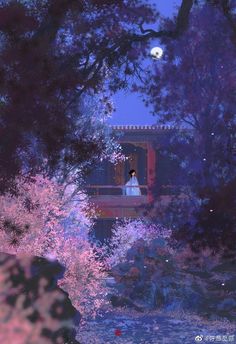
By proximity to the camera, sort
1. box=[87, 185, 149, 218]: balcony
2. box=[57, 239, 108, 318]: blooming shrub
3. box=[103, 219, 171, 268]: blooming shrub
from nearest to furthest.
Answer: box=[57, 239, 108, 318]: blooming shrub, box=[103, 219, 171, 268]: blooming shrub, box=[87, 185, 149, 218]: balcony

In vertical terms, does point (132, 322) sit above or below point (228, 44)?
below

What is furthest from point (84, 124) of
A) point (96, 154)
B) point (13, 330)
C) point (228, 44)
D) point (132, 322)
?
point (13, 330)

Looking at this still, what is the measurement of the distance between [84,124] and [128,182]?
6454 mm

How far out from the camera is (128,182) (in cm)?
2209

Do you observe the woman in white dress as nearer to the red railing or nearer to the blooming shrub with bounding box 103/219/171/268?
the red railing

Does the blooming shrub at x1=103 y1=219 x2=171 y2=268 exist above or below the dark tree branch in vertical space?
below

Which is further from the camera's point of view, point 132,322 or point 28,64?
point 132,322

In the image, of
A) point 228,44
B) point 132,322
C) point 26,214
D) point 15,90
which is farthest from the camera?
point 228,44

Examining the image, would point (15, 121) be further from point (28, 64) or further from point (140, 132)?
point (140, 132)

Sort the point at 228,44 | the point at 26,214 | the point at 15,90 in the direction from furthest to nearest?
1. the point at 228,44
2. the point at 26,214
3. the point at 15,90

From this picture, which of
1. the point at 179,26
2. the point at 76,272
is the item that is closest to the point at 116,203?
the point at 76,272

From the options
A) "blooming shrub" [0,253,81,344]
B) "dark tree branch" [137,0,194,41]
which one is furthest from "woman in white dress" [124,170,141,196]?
A: "dark tree branch" [137,0,194,41]

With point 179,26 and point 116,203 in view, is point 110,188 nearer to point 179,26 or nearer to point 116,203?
point 116,203

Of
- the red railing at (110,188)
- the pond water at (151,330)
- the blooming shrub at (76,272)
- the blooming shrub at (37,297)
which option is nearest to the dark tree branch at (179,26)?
the blooming shrub at (37,297)
